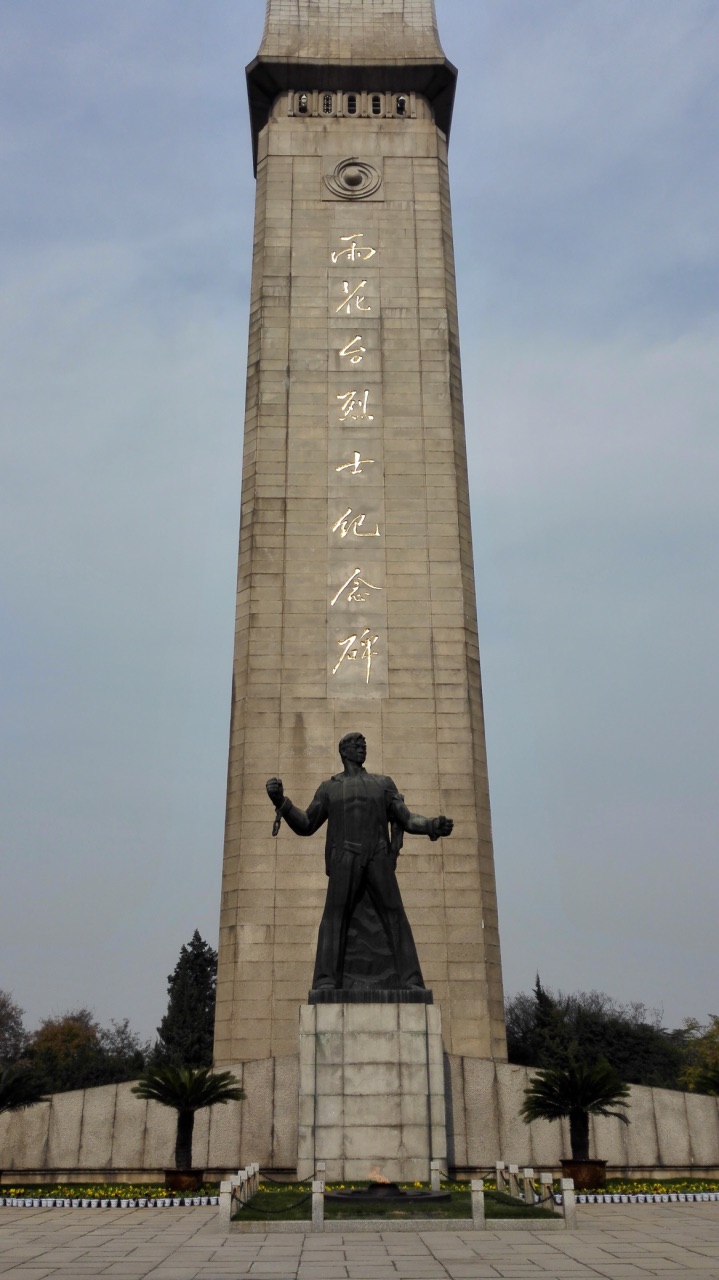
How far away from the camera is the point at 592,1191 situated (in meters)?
15.5

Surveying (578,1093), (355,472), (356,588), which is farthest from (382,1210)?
(355,472)

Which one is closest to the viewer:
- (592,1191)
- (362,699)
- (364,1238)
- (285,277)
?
(364,1238)

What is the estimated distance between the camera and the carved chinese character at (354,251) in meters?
30.5

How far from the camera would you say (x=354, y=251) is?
30.6 m

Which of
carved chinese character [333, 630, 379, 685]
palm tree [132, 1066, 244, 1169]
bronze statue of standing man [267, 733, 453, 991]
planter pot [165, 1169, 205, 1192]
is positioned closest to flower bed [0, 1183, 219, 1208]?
planter pot [165, 1169, 205, 1192]

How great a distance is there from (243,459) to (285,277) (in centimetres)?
525

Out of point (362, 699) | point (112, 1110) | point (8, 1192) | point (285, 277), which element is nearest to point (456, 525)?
point (362, 699)

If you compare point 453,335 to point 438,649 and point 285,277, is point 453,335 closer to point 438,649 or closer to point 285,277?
point 285,277

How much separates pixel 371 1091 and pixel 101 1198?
160 inches

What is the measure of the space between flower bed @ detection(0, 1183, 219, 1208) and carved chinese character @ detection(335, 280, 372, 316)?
21.6m

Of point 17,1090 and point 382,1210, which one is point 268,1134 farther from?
point 382,1210

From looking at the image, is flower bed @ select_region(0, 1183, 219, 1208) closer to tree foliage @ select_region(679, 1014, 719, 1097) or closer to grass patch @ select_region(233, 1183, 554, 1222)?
grass patch @ select_region(233, 1183, 554, 1222)

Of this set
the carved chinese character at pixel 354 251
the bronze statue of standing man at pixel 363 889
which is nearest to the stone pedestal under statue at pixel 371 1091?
the bronze statue of standing man at pixel 363 889

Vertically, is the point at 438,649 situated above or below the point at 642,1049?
above
